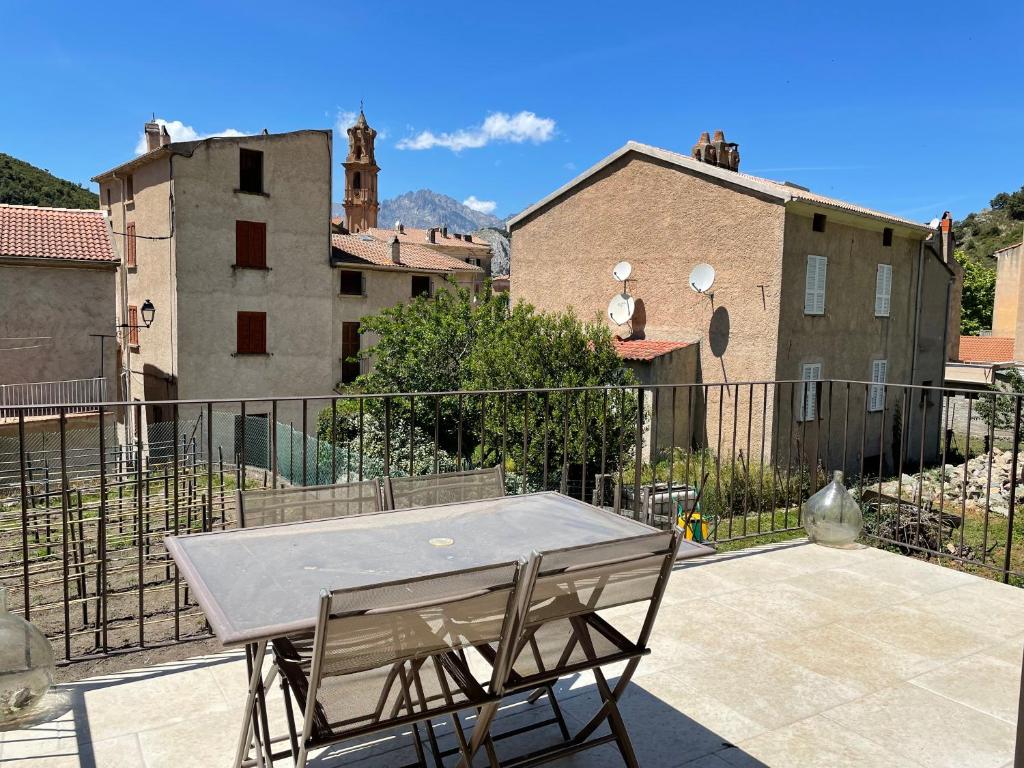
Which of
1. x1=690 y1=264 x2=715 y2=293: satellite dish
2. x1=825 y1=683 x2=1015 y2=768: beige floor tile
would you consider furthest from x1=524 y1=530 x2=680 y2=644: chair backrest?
x1=690 y1=264 x2=715 y2=293: satellite dish

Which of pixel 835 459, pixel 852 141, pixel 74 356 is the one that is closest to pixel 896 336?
pixel 835 459

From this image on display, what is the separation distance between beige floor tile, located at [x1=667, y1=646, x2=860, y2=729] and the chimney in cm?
2557

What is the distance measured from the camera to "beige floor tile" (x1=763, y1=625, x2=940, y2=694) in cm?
306

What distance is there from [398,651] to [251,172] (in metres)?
22.3

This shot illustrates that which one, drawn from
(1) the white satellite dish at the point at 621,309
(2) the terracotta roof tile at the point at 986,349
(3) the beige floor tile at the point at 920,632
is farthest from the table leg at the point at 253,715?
(2) the terracotta roof tile at the point at 986,349

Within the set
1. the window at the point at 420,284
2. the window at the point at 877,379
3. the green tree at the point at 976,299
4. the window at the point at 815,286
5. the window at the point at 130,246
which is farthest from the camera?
the green tree at the point at 976,299

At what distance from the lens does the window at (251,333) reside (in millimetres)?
21844

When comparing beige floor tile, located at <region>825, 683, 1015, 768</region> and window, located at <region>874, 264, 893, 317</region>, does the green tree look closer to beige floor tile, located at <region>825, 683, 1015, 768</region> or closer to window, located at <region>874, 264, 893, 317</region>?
window, located at <region>874, 264, 893, 317</region>

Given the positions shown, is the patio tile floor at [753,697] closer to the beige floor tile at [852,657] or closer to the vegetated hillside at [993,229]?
the beige floor tile at [852,657]

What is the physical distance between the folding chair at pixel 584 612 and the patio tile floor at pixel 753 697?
0.46 metres

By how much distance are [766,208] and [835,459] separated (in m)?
6.60

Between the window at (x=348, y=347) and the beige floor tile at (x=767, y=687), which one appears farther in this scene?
the window at (x=348, y=347)

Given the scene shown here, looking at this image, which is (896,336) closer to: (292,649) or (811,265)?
(811,265)

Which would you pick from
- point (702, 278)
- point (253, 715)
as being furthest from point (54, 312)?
point (253, 715)
